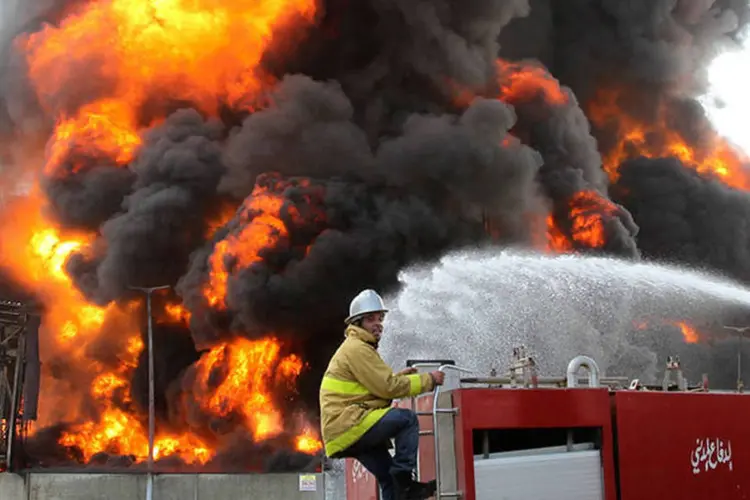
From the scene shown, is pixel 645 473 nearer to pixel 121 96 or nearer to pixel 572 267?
pixel 572 267

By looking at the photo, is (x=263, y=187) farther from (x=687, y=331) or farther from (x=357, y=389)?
(x=357, y=389)

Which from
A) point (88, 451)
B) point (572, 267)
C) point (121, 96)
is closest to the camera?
point (572, 267)

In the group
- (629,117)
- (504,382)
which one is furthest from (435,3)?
(504,382)

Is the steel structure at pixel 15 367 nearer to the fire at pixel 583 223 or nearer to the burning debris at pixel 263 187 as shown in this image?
the burning debris at pixel 263 187

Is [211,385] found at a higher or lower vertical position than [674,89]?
lower

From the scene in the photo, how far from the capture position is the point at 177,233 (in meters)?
34.3

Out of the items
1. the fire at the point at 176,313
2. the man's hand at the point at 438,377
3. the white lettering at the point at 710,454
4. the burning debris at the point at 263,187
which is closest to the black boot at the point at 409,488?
the man's hand at the point at 438,377

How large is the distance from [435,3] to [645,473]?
107ft

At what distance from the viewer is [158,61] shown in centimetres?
3628

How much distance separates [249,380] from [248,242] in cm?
465

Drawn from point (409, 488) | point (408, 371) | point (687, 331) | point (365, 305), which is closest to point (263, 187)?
point (687, 331)

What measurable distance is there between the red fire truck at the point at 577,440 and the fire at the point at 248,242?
2576 cm

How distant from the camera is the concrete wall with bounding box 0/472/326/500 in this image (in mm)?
25203

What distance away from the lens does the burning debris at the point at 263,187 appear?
32.1 metres
